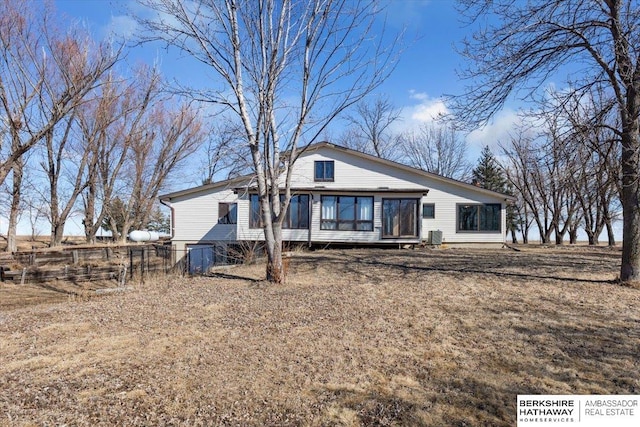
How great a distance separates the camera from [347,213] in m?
18.4

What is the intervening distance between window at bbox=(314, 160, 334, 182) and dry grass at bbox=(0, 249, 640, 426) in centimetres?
1190

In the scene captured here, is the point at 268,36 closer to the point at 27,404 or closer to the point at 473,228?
the point at 27,404

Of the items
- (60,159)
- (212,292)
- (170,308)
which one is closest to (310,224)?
(212,292)

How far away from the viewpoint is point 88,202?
89.5 ft

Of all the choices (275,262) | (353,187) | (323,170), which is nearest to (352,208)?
(353,187)

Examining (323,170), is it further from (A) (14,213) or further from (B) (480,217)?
(A) (14,213)

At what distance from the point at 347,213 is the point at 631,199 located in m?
11.8

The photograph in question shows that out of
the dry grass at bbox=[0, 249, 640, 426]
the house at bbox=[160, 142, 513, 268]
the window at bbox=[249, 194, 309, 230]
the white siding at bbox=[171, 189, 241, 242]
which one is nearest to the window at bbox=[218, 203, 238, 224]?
the house at bbox=[160, 142, 513, 268]

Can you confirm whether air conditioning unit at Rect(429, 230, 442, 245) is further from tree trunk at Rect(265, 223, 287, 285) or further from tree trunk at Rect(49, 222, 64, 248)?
tree trunk at Rect(49, 222, 64, 248)

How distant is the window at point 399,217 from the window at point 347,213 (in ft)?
2.42

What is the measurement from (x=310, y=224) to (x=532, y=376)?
48.4ft
